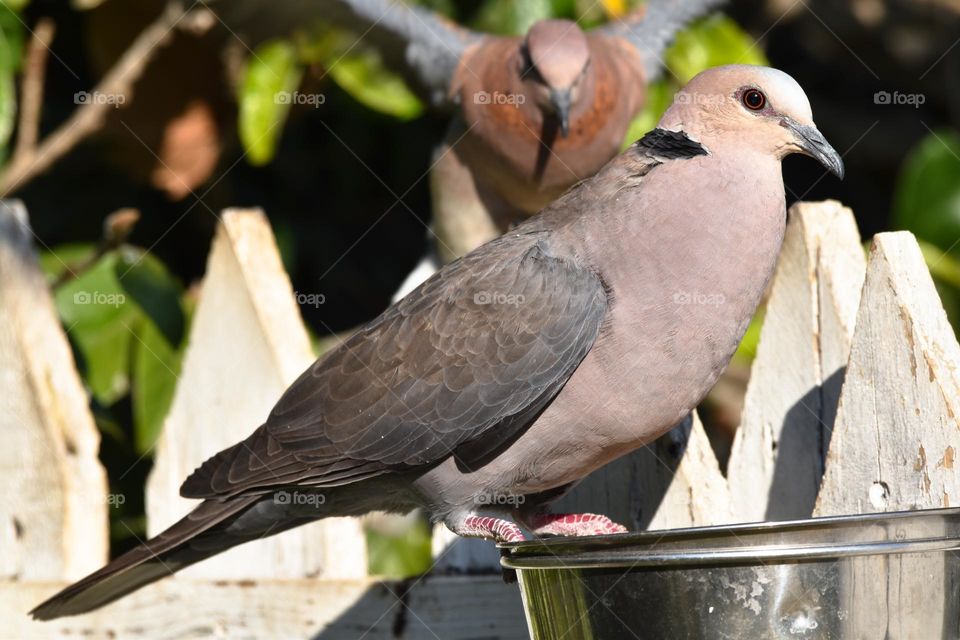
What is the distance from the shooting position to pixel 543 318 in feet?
7.47

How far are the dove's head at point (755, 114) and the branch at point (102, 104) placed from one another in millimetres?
2192

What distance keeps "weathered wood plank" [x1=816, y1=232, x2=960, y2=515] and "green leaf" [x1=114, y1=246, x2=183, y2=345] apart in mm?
1988

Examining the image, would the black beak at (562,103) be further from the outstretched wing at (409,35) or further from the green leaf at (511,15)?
the green leaf at (511,15)

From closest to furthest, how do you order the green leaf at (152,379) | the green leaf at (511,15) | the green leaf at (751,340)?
the green leaf at (152,379) < the green leaf at (751,340) < the green leaf at (511,15)

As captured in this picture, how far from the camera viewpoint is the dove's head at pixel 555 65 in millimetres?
3441

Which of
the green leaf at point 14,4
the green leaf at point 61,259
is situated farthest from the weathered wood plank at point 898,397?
the green leaf at point 14,4

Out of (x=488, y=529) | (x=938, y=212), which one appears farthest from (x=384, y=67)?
(x=488, y=529)

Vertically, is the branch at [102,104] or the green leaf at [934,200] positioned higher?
the branch at [102,104]

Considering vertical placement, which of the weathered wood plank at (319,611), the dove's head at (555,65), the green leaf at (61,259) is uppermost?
the dove's head at (555,65)

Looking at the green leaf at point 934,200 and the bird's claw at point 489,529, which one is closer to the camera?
the bird's claw at point 489,529

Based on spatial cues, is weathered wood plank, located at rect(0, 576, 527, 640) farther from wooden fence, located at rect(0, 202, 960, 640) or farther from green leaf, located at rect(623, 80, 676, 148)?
green leaf, located at rect(623, 80, 676, 148)

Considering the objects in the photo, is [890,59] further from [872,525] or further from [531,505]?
[872,525]

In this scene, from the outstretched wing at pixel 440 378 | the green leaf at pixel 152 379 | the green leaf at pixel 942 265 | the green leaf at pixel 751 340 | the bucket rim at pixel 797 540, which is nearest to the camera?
the bucket rim at pixel 797 540

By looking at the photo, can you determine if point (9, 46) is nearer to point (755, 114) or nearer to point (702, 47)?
point (702, 47)
